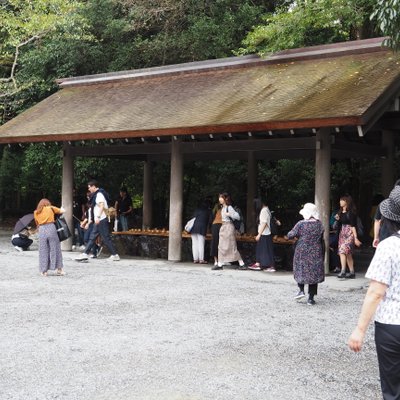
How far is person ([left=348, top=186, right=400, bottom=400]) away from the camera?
330 cm

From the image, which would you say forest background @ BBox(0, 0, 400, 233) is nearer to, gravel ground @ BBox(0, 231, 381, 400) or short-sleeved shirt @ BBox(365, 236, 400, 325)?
gravel ground @ BBox(0, 231, 381, 400)

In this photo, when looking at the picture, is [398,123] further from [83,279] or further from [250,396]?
[250,396]

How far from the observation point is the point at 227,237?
514 inches

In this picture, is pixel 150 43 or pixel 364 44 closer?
pixel 364 44

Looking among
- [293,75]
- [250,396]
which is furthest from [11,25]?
[250,396]

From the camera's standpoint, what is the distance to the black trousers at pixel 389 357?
3.30 meters

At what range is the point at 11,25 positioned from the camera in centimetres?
1975

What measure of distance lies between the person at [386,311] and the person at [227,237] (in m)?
9.54

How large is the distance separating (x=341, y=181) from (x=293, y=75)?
8541 millimetres

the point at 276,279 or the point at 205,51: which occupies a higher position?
the point at 205,51

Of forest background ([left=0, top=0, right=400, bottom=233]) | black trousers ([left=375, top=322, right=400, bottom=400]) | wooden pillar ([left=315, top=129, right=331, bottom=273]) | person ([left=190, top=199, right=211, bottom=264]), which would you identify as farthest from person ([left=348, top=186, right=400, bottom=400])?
forest background ([left=0, top=0, right=400, bottom=233])

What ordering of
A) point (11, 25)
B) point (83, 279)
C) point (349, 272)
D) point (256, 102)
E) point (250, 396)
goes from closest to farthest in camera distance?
point (250, 396) → point (83, 279) → point (349, 272) → point (256, 102) → point (11, 25)

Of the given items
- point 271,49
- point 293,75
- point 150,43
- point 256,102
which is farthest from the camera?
point 150,43

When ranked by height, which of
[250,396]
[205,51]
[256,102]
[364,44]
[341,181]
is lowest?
[250,396]
